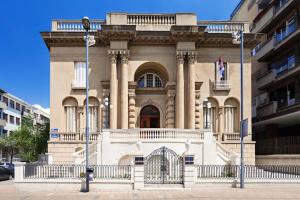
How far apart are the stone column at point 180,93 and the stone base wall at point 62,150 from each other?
8548mm

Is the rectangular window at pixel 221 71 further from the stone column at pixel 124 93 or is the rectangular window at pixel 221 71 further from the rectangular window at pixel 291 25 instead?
the stone column at pixel 124 93

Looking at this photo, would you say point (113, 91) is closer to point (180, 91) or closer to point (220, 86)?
point (180, 91)

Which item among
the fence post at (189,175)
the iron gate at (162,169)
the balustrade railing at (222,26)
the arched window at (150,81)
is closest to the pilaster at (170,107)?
the arched window at (150,81)

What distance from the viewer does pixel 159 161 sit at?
21.2 m

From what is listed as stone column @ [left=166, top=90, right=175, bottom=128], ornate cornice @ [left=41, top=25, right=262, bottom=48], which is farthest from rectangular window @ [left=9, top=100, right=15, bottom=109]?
stone column @ [left=166, top=90, right=175, bottom=128]

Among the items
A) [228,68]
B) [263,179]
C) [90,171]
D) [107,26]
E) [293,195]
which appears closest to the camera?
[293,195]

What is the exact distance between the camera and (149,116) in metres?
33.4

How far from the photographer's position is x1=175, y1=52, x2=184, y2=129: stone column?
30609 mm

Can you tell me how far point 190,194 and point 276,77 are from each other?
77.4ft

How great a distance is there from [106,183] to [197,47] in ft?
56.7

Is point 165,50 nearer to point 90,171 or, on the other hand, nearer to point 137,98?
point 137,98

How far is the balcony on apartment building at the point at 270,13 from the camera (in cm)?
3500

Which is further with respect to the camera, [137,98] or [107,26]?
[137,98]

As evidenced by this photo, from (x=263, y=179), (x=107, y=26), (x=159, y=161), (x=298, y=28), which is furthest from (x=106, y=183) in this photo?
(x=298, y=28)
